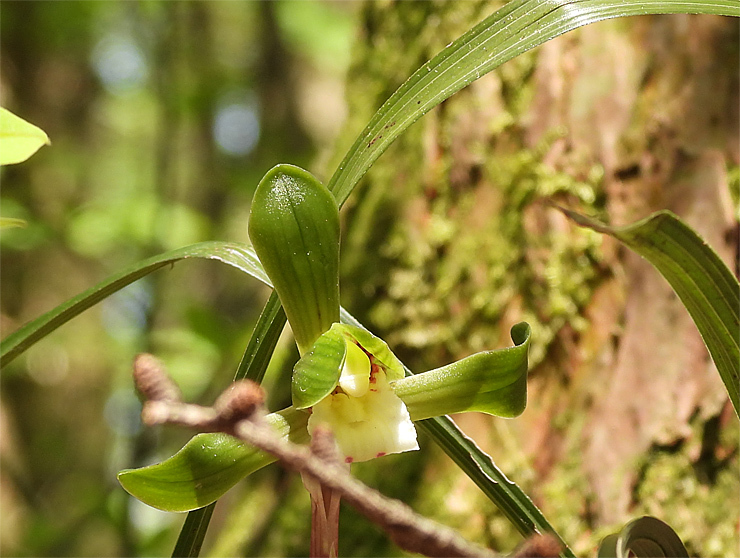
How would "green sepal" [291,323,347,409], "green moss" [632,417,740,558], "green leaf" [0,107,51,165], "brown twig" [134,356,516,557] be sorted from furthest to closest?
"green moss" [632,417,740,558] < "green leaf" [0,107,51,165] < "green sepal" [291,323,347,409] < "brown twig" [134,356,516,557]

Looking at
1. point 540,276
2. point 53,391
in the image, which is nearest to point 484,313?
point 540,276

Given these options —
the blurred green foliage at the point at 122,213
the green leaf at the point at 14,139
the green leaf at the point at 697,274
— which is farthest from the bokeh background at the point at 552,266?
the green leaf at the point at 14,139

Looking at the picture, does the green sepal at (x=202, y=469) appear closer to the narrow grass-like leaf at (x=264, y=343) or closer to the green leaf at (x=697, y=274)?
the narrow grass-like leaf at (x=264, y=343)

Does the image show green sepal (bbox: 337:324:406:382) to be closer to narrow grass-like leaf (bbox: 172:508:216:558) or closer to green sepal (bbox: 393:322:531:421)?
green sepal (bbox: 393:322:531:421)

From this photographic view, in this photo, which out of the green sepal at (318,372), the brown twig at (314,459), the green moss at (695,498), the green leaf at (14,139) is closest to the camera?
the brown twig at (314,459)

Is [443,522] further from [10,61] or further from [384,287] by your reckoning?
[10,61]

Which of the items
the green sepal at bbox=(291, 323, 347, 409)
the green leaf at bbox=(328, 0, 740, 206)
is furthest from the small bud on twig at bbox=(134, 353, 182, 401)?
the green leaf at bbox=(328, 0, 740, 206)
